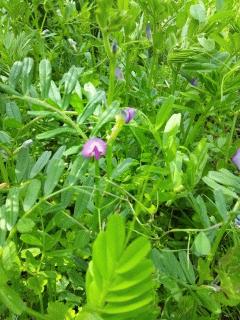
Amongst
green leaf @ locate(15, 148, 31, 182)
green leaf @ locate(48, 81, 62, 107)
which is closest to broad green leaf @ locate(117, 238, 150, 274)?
green leaf @ locate(15, 148, 31, 182)

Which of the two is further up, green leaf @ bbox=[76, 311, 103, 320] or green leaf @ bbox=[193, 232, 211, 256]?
green leaf @ bbox=[76, 311, 103, 320]

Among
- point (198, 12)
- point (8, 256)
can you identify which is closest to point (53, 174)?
point (8, 256)

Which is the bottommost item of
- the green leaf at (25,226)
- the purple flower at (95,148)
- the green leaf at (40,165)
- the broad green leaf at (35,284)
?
the broad green leaf at (35,284)

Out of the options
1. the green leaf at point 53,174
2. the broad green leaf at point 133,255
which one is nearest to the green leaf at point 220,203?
the green leaf at point 53,174

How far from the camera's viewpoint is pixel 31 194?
76 centimetres

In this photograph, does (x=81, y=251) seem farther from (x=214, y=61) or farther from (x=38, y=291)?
(x=214, y=61)

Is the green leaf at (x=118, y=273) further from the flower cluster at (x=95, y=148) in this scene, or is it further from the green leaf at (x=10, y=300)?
the flower cluster at (x=95, y=148)

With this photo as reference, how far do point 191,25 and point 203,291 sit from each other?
0.55m

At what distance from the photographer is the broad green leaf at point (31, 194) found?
755 mm

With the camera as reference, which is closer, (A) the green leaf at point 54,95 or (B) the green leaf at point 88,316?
(B) the green leaf at point 88,316

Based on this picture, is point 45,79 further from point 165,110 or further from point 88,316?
point 88,316

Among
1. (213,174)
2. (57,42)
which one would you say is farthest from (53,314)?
(57,42)

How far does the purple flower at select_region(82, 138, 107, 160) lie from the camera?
0.82 meters

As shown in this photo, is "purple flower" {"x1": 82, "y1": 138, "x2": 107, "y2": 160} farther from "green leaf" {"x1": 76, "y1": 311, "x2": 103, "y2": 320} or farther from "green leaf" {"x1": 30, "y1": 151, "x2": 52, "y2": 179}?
"green leaf" {"x1": 76, "y1": 311, "x2": 103, "y2": 320}
